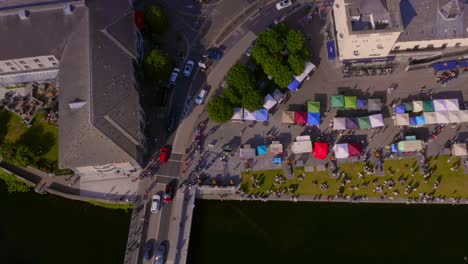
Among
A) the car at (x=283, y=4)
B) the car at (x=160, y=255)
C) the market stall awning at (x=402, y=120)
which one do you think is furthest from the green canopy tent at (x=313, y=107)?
the car at (x=160, y=255)

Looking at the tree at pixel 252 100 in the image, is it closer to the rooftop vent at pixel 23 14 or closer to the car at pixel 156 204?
the car at pixel 156 204

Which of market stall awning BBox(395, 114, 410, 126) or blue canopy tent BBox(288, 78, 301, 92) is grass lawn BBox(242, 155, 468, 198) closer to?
market stall awning BBox(395, 114, 410, 126)

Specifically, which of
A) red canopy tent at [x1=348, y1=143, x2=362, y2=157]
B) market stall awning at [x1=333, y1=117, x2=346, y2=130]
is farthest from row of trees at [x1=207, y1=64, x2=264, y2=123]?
red canopy tent at [x1=348, y1=143, x2=362, y2=157]

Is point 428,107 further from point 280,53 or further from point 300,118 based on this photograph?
Answer: point 280,53

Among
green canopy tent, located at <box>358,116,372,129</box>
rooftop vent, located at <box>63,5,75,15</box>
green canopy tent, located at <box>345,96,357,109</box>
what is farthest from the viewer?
green canopy tent, located at <box>345,96,357,109</box>

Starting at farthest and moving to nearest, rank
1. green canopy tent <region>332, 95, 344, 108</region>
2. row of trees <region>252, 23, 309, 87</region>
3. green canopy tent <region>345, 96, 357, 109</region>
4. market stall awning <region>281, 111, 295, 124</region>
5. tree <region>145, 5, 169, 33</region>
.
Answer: tree <region>145, 5, 169, 33</region> < green canopy tent <region>332, 95, 344, 108</region> < green canopy tent <region>345, 96, 357, 109</region> < market stall awning <region>281, 111, 295, 124</region> < row of trees <region>252, 23, 309, 87</region>

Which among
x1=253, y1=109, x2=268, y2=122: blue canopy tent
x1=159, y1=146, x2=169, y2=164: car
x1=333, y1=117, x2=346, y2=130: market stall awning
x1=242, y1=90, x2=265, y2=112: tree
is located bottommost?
x1=159, y1=146, x2=169, y2=164: car

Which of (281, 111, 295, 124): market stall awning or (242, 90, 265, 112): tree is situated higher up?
(242, 90, 265, 112): tree

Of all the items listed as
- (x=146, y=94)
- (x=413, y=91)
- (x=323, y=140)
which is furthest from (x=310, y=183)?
(x=146, y=94)
